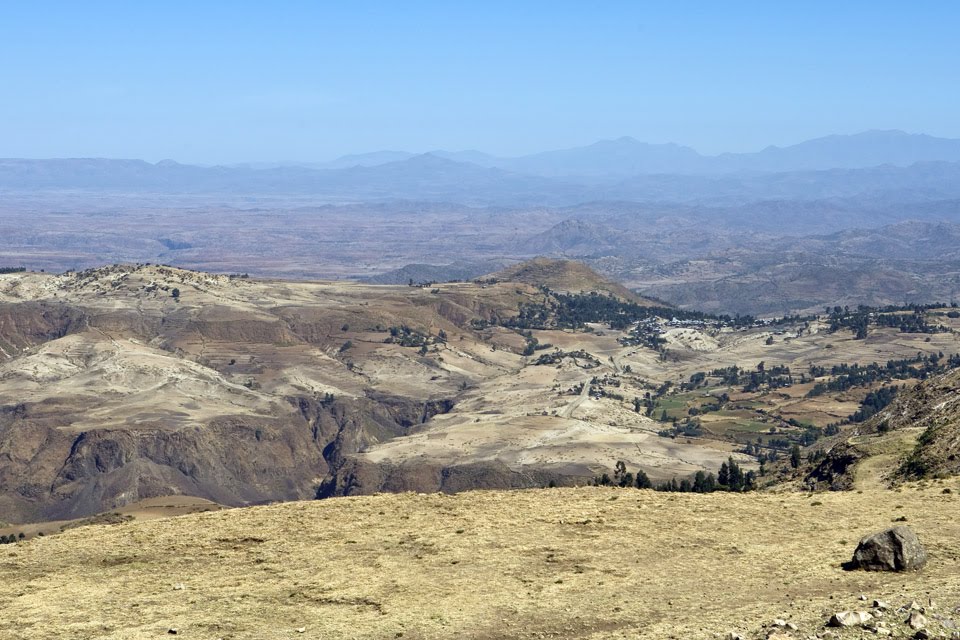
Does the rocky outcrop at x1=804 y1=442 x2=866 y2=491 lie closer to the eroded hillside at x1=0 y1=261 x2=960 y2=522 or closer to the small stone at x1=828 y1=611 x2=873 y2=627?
the small stone at x1=828 y1=611 x2=873 y2=627

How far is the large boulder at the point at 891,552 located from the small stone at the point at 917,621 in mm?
5653

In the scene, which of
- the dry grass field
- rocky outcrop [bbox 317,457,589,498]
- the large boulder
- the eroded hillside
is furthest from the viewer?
the eroded hillside

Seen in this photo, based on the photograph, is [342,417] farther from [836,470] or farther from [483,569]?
[483,569]

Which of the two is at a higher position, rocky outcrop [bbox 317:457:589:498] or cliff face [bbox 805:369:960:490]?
cliff face [bbox 805:369:960:490]

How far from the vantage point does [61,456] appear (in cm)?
13712

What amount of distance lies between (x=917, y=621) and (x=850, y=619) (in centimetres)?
140

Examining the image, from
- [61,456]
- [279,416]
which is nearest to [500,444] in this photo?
[279,416]

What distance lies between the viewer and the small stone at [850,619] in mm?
23109

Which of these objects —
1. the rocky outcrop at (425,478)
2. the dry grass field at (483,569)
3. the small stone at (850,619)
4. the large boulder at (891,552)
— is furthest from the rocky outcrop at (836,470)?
the rocky outcrop at (425,478)

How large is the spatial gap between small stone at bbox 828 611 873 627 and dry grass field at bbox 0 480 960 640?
39cm

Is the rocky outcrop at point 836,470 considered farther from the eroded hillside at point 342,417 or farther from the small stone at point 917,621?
the eroded hillside at point 342,417

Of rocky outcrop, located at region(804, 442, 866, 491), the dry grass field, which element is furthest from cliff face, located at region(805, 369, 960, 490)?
the dry grass field

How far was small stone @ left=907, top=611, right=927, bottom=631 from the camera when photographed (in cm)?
2263

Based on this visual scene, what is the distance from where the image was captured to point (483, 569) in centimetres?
3062
